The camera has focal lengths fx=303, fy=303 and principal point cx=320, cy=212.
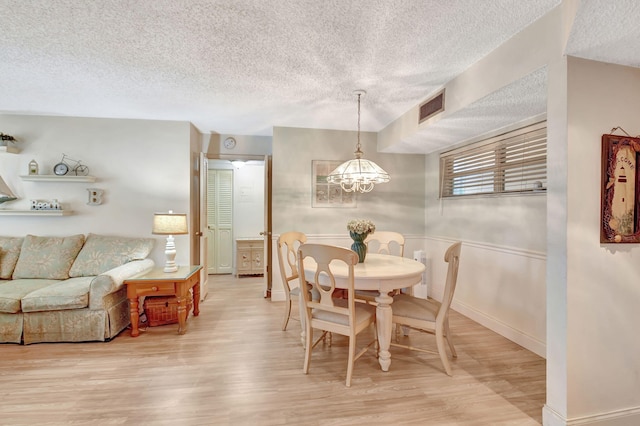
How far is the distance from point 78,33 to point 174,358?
8.14 ft

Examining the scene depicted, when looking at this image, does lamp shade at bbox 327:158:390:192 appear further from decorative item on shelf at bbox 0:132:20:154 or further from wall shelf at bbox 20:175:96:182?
decorative item on shelf at bbox 0:132:20:154

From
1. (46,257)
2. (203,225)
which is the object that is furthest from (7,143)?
(203,225)

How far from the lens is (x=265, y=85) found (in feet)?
9.05

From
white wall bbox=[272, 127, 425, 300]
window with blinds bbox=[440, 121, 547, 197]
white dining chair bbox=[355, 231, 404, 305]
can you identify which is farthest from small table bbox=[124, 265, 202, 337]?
window with blinds bbox=[440, 121, 547, 197]

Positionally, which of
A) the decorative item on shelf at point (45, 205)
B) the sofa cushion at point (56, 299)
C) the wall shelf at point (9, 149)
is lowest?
the sofa cushion at point (56, 299)

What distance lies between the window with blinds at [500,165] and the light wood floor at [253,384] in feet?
4.94

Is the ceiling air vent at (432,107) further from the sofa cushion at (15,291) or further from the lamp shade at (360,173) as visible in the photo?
the sofa cushion at (15,291)

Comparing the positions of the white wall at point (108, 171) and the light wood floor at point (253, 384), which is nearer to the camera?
the light wood floor at point (253, 384)

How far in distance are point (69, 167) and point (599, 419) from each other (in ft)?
17.3

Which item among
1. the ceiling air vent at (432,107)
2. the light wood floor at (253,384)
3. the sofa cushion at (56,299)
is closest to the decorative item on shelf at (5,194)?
the sofa cushion at (56,299)

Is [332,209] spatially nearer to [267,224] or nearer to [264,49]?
[267,224]

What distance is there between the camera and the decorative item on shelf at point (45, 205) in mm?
3539

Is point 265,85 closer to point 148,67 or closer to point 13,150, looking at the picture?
point 148,67

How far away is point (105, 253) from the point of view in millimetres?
3385
